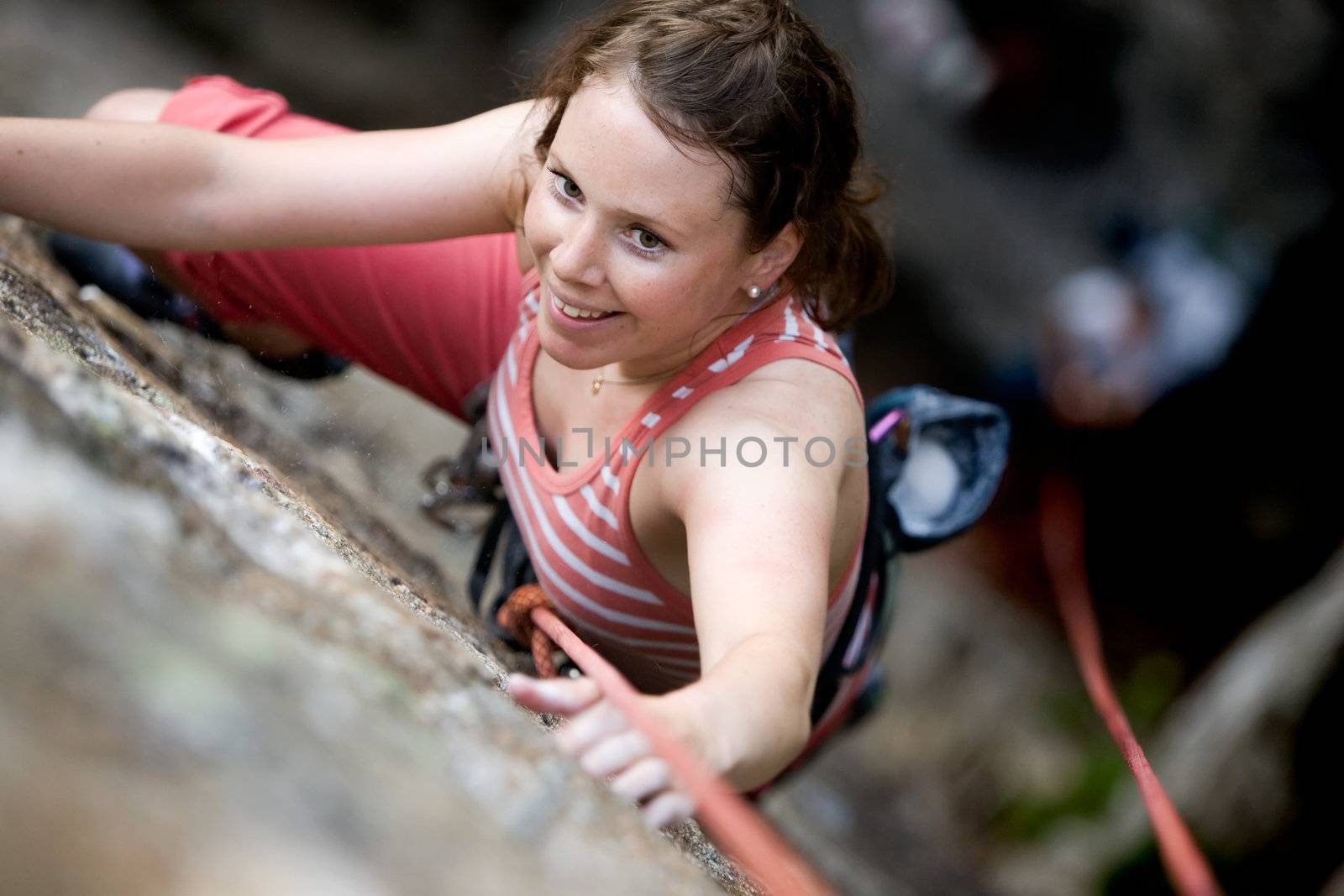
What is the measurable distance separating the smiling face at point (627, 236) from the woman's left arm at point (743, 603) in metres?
0.11

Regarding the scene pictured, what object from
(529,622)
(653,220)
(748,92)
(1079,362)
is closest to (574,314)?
(653,220)

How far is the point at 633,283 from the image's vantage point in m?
0.98

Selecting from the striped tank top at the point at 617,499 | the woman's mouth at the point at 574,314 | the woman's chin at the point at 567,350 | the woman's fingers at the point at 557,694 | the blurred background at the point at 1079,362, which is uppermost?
the woman's mouth at the point at 574,314

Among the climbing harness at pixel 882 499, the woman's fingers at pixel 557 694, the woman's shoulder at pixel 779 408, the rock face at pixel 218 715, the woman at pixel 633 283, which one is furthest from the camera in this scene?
the climbing harness at pixel 882 499

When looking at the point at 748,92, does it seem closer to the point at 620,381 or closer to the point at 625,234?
the point at 625,234

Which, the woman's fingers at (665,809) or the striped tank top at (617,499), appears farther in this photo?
the striped tank top at (617,499)

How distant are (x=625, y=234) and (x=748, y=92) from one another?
0.53 feet

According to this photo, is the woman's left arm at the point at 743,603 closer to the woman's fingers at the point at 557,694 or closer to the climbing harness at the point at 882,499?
the woman's fingers at the point at 557,694

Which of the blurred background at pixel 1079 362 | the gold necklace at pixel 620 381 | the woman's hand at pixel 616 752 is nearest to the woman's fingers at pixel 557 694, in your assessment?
the woman's hand at pixel 616 752

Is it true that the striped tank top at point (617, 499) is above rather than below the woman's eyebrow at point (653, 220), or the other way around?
below

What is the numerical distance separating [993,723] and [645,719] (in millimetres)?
2539

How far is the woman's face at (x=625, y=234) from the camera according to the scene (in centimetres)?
94

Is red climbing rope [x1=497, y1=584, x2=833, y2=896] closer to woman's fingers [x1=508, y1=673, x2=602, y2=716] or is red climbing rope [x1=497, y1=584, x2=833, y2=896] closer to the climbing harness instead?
woman's fingers [x1=508, y1=673, x2=602, y2=716]

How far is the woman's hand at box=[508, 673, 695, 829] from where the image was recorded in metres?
0.71
